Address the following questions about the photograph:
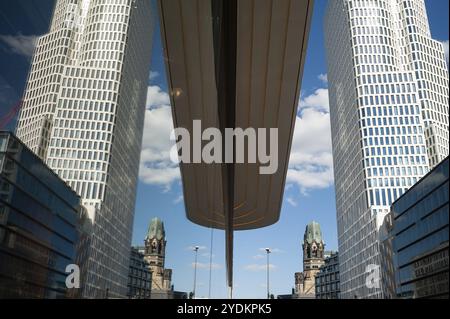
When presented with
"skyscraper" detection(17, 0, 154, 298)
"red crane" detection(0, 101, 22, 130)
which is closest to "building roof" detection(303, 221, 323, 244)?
"skyscraper" detection(17, 0, 154, 298)

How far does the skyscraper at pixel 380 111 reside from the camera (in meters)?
1.28

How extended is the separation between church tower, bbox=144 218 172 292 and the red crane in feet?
2.14

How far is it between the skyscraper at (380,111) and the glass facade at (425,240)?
77mm

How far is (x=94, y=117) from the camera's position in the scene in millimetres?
1211

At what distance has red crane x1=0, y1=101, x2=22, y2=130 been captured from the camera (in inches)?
40.1

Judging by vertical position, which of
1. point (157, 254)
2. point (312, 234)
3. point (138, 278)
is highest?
point (312, 234)

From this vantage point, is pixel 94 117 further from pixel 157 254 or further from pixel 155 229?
pixel 157 254

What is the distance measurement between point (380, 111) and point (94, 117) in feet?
5.38

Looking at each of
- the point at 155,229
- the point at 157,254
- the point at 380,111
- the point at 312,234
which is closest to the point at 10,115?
the point at 155,229

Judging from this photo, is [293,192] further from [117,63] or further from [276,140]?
[276,140]

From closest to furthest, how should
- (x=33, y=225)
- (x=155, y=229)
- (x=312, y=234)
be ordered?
(x=33, y=225)
(x=155, y=229)
(x=312, y=234)

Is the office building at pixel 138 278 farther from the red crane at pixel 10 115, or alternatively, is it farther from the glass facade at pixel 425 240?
the glass facade at pixel 425 240

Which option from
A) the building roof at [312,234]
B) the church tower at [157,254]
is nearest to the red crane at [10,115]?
the church tower at [157,254]

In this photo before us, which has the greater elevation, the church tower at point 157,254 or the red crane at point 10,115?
the red crane at point 10,115
